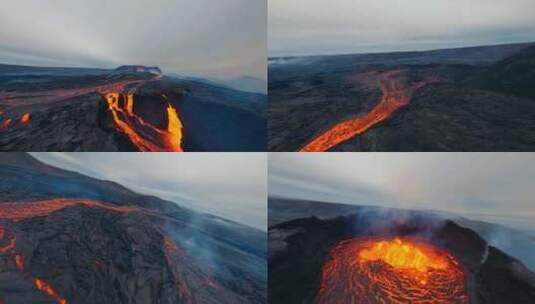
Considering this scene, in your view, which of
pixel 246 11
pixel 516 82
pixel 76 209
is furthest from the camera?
pixel 76 209

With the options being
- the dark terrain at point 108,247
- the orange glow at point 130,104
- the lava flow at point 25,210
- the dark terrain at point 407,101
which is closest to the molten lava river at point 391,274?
the dark terrain at point 108,247

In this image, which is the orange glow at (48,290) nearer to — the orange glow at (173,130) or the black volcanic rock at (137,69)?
the orange glow at (173,130)

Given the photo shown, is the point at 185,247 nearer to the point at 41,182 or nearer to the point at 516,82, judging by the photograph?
the point at 41,182

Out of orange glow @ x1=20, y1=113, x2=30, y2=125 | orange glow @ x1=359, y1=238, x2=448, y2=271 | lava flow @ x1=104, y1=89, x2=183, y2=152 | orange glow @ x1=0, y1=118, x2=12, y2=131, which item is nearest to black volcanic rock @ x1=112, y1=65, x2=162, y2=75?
lava flow @ x1=104, y1=89, x2=183, y2=152

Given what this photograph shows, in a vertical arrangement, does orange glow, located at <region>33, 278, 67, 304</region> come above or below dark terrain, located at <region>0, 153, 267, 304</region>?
below

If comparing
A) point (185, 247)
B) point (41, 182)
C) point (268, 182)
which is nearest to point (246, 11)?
point (268, 182)

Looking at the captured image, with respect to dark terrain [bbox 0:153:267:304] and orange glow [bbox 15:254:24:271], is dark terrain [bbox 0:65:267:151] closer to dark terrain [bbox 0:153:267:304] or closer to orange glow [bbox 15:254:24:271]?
dark terrain [bbox 0:153:267:304]
